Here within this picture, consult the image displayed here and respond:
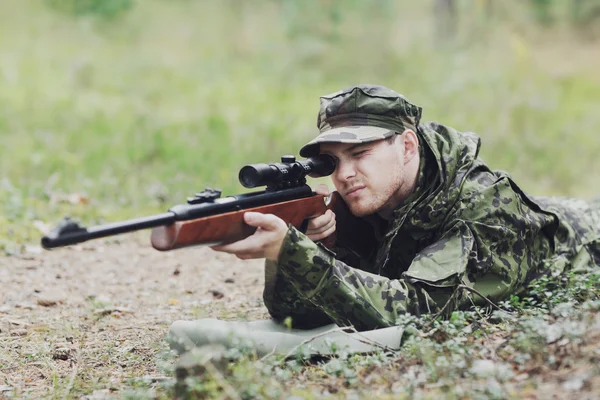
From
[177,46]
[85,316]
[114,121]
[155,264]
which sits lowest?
[85,316]

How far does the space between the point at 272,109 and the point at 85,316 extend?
8.23m

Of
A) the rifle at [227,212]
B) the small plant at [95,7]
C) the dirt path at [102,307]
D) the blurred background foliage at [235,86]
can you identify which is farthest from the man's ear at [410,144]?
the small plant at [95,7]

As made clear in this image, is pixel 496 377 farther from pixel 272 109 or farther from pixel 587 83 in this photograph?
pixel 587 83

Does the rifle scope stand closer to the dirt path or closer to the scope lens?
the scope lens

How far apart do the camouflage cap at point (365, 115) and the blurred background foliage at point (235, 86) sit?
4.19m

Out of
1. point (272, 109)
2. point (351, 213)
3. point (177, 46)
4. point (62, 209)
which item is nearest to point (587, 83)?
point (272, 109)

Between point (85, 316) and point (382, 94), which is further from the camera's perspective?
point (85, 316)

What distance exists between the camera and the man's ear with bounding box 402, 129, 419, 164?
14.2 ft

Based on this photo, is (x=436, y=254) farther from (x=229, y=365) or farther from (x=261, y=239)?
(x=229, y=365)

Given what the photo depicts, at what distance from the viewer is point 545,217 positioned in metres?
4.79

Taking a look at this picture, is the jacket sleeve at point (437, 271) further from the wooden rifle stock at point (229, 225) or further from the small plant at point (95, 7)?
the small plant at point (95, 7)

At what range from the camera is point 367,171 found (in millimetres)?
4203

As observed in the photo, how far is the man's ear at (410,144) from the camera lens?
4.32 meters

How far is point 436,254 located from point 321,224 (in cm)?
67
